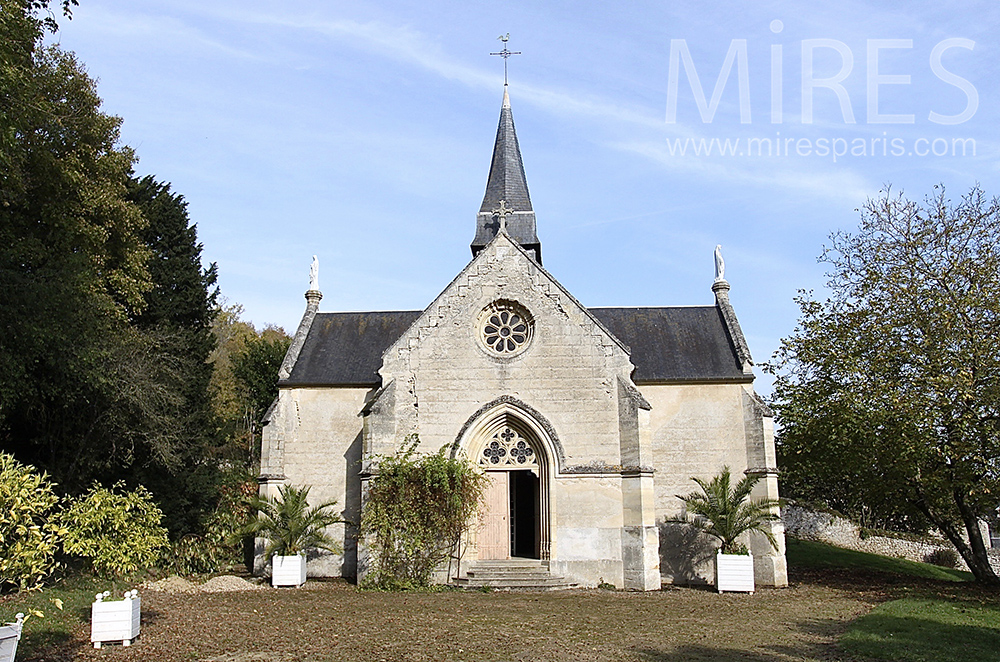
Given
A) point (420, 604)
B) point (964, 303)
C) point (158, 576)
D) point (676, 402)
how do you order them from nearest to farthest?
point (420, 604), point (964, 303), point (158, 576), point (676, 402)

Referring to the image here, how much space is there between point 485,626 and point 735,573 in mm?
7577

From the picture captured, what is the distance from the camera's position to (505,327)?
1852 centimetres

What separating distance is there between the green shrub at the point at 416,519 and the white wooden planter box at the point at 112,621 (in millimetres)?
7164

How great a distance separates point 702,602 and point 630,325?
9265 millimetres

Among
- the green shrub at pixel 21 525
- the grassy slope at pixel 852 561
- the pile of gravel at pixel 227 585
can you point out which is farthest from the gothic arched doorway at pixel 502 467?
the grassy slope at pixel 852 561

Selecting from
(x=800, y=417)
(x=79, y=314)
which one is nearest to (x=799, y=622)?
(x=800, y=417)

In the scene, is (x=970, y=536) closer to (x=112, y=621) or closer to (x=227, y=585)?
(x=227, y=585)

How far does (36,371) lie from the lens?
1528 centimetres

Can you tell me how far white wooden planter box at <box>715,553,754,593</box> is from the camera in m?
16.9

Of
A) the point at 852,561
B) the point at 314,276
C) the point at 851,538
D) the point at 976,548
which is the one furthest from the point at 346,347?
the point at 851,538

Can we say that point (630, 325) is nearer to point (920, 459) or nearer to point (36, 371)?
point (920, 459)

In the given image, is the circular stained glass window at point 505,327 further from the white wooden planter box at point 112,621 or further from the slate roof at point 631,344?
the white wooden planter box at point 112,621

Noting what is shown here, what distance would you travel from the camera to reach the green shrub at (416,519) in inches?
663

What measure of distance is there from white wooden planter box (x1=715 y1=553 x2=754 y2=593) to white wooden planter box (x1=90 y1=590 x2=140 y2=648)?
40.1 ft
